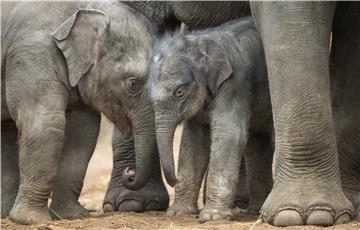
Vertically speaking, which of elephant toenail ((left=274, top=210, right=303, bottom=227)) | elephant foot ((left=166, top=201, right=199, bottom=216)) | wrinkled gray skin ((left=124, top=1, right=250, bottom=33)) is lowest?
elephant foot ((left=166, top=201, right=199, bottom=216))

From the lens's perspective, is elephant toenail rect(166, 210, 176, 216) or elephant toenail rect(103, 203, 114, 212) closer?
elephant toenail rect(166, 210, 176, 216)

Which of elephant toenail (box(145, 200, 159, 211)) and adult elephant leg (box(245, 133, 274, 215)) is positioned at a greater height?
adult elephant leg (box(245, 133, 274, 215))

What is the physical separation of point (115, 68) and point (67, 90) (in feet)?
1.00

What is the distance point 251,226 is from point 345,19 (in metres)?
1.41

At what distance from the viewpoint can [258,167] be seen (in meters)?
7.94

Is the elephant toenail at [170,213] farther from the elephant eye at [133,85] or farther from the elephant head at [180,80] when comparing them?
the elephant eye at [133,85]

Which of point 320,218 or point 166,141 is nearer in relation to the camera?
point 320,218

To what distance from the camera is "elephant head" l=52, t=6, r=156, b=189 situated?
25.0 ft

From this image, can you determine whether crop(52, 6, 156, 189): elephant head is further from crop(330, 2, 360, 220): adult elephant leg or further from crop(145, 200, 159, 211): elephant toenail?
crop(330, 2, 360, 220): adult elephant leg

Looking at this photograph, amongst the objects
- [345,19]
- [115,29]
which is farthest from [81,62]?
[345,19]

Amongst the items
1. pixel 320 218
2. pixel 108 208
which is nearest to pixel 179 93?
pixel 320 218

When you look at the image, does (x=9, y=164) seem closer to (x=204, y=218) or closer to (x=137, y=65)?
(x=137, y=65)

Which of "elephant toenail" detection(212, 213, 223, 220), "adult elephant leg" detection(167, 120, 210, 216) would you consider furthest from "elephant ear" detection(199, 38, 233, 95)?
Result: "elephant toenail" detection(212, 213, 223, 220)

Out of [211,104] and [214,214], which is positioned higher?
[211,104]
